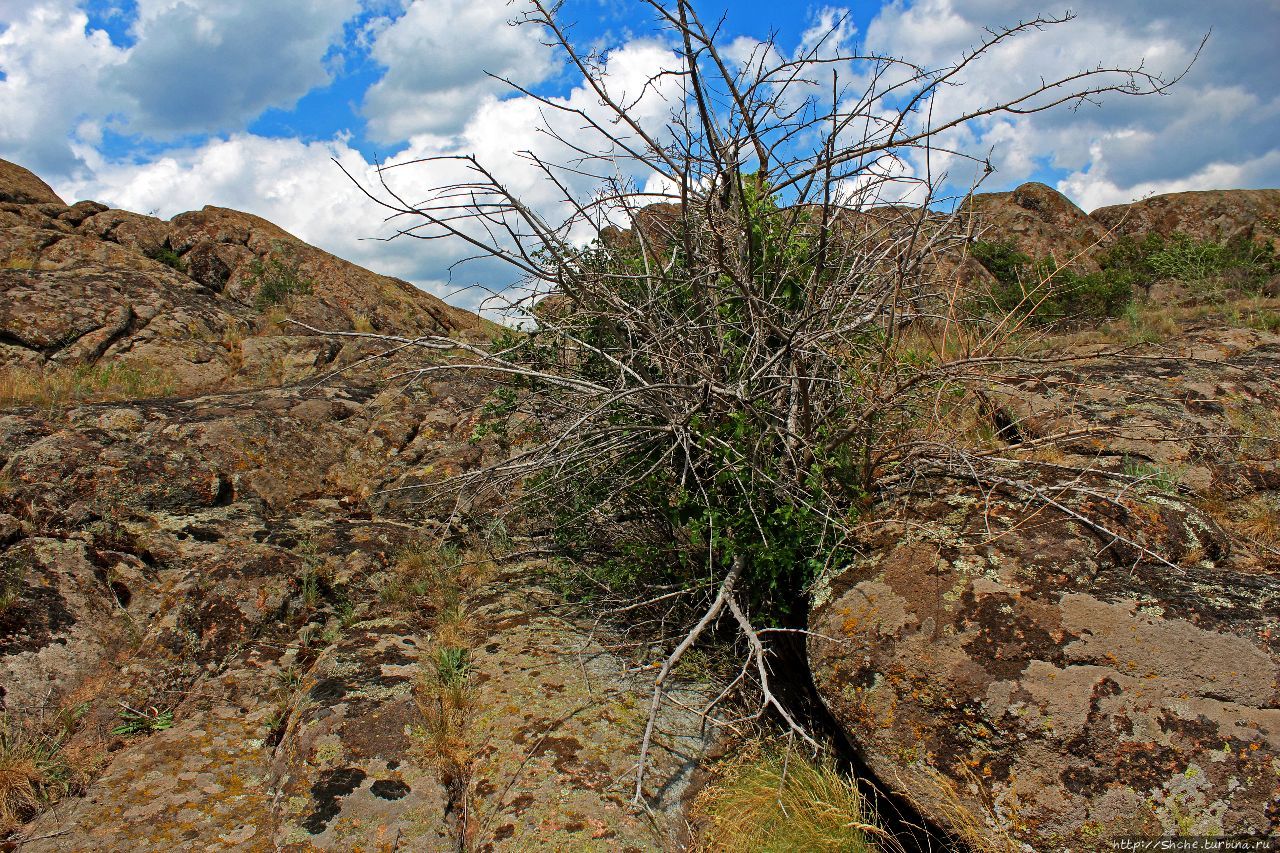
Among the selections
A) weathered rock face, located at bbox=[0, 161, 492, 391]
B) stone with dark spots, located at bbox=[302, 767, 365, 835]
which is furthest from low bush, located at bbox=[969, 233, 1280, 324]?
stone with dark spots, located at bbox=[302, 767, 365, 835]

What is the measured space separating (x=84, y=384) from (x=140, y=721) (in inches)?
200

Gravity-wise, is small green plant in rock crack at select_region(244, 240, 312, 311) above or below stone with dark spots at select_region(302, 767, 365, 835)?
above

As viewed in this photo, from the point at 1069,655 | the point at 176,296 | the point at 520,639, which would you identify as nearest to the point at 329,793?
the point at 520,639

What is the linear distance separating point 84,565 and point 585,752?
11.3 feet

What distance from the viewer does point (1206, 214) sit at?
22.3 m

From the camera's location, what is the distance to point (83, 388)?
7.06m

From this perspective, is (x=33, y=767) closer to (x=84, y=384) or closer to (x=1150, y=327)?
(x=84, y=384)

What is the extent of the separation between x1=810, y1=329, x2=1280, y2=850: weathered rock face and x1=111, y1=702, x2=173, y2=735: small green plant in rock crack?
11.4 feet

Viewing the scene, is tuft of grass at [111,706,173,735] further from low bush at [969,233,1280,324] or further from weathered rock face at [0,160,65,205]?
weathered rock face at [0,160,65,205]

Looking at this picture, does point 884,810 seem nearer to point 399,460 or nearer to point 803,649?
point 803,649

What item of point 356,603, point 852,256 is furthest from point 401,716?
point 852,256

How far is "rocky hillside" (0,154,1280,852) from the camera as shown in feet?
8.79

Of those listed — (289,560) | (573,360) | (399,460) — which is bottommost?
(289,560)

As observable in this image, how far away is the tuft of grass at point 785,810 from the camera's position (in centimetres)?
286
